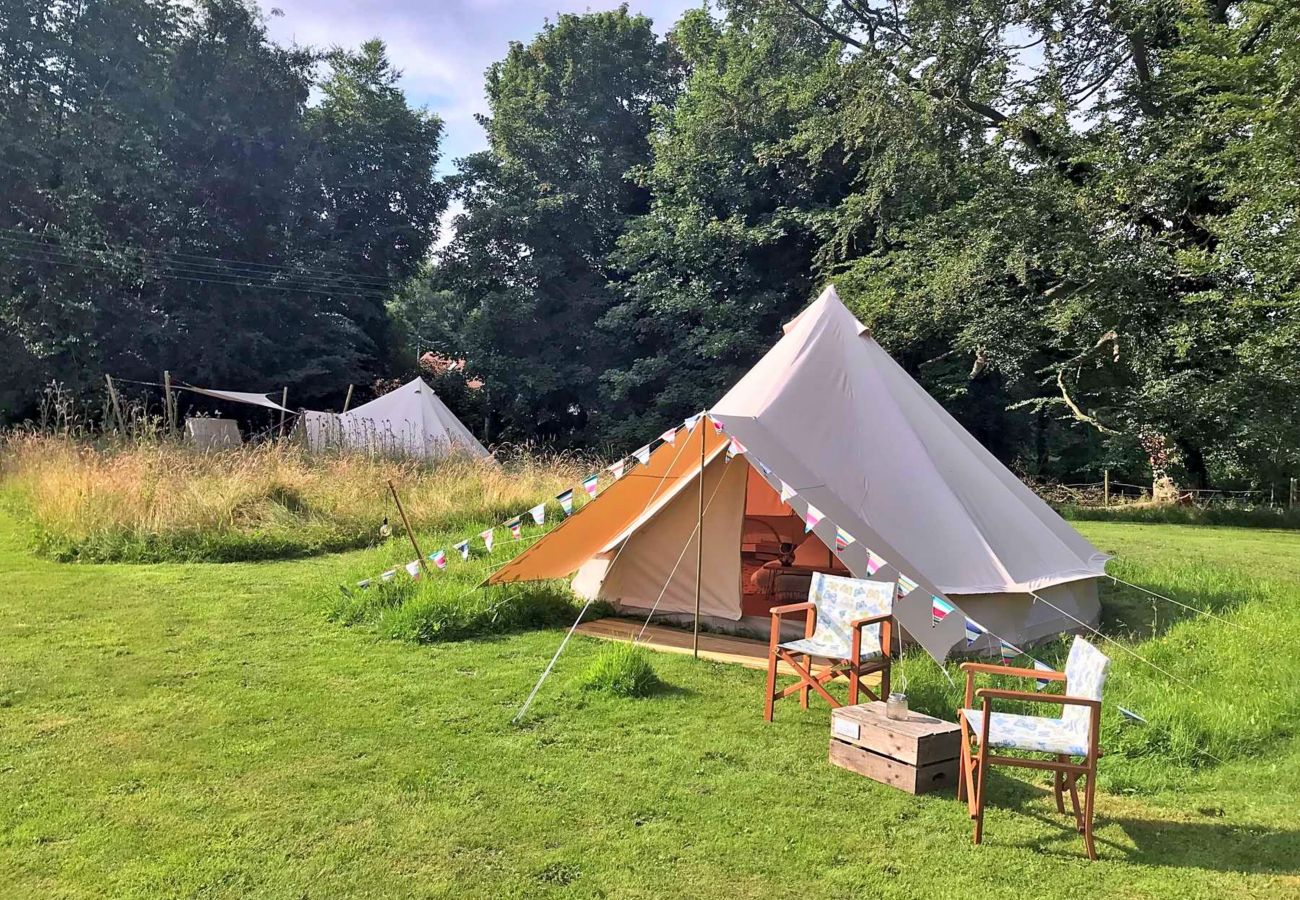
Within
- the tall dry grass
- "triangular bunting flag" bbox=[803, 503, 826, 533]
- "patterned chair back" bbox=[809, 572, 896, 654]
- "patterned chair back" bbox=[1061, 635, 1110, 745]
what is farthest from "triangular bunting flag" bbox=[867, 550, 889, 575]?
A: the tall dry grass

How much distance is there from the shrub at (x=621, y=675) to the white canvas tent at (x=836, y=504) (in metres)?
1.22

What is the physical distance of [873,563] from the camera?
395cm

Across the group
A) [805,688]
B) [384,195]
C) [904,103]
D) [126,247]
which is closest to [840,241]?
[904,103]

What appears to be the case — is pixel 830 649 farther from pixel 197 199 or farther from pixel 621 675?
pixel 197 199

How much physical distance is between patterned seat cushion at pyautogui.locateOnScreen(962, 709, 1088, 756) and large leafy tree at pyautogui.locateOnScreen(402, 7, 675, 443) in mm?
16408

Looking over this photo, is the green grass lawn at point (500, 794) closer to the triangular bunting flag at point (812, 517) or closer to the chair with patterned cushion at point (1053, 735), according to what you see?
the chair with patterned cushion at point (1053, 735)

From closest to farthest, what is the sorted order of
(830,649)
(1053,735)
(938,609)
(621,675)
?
(1053,735) → (938,609) → (830,649) → (621,675)

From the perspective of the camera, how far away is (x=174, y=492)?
7.90 meters

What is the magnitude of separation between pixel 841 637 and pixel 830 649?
0.48 ft

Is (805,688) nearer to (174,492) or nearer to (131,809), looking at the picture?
(131,809)

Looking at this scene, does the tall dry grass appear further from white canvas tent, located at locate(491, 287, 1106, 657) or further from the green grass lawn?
white canvas tent, located at locate(491, 287, 1106, 657)

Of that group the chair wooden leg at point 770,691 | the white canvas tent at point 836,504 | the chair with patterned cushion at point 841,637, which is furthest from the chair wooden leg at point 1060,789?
the white canvas tent at point 836,504

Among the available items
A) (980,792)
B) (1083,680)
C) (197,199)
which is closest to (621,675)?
(980,792)

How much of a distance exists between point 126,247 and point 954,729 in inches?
743
